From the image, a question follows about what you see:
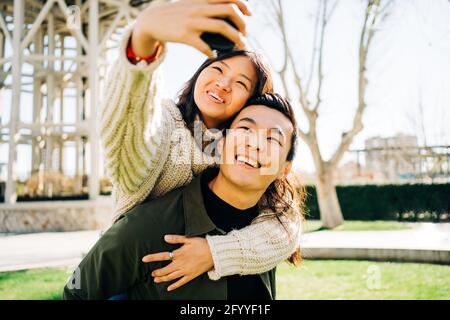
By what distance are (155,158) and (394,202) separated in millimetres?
10648

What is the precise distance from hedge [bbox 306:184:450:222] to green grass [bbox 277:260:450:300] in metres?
5.87

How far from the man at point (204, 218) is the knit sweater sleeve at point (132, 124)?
0.11 meters

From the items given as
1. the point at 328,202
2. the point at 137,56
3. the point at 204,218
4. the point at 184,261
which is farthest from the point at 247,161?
the point at 328,202

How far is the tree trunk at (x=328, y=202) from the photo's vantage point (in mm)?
9398

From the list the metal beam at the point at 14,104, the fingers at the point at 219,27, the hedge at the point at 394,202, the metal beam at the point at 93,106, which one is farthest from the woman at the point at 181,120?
the hedge at the point at 394,202

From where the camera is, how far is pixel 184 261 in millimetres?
1076

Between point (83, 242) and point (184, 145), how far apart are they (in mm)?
6357

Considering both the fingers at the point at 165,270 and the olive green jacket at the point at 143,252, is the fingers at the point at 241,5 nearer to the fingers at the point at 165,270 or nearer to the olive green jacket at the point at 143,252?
the olive green jacket at the point at 143,252

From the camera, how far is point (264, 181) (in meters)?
1.16

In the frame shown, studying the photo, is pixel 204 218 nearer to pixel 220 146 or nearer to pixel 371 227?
pixel 220 146

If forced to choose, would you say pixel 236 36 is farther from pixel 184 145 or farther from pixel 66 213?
pixel 66 213

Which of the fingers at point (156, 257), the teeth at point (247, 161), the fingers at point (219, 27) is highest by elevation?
the fingers at point (219, 27)

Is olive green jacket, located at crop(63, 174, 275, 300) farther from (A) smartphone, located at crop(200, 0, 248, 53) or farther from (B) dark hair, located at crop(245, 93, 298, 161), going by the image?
(A) smartphone, located at crop(200, 0, 248, 53)

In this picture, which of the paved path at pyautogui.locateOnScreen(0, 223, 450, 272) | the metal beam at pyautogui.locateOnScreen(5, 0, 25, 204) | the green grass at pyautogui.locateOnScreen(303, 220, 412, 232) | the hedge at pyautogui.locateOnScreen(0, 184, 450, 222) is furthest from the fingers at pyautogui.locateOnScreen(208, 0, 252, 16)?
the metal beam at pyautogui.locateOnScreen(5, 0, 25, 204)
